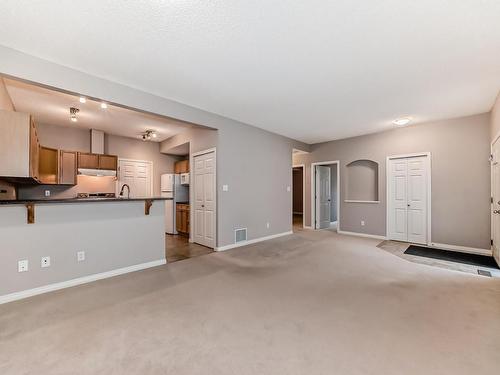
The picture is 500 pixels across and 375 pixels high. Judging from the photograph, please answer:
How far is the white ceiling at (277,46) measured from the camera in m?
1.95

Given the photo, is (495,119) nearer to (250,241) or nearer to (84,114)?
(250,241)

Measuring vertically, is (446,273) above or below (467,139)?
below

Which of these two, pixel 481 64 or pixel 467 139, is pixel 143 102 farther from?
pixel 467 139

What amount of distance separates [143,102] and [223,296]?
9.82ft

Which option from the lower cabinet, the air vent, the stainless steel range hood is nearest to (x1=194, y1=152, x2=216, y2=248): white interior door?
the air vent

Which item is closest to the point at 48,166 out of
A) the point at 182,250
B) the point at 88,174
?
the point at 88,174

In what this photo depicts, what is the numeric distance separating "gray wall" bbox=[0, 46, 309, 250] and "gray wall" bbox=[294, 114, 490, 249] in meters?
2.24

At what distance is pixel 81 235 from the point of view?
121 inches

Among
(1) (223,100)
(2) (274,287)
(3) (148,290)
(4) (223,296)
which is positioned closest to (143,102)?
(1) (223,100)

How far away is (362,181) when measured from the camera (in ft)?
20.9

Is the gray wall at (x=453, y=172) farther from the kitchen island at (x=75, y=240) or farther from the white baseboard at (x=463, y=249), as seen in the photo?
the kitchen island at (x=75, y=240)

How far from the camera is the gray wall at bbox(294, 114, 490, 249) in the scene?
4469 millimetres

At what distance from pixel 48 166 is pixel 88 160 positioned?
751 mm

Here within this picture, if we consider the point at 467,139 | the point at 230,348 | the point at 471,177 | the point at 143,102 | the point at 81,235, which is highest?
the point at 143,102
